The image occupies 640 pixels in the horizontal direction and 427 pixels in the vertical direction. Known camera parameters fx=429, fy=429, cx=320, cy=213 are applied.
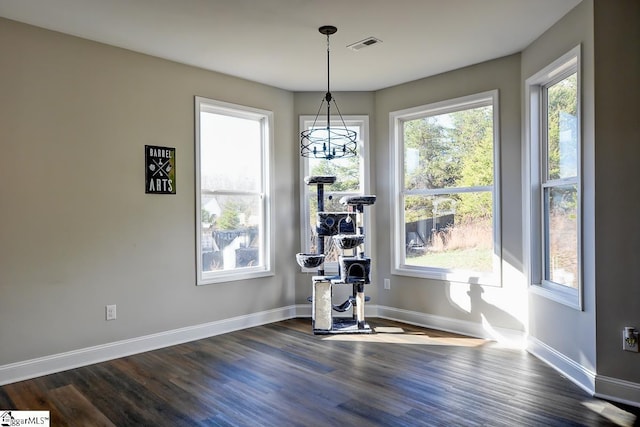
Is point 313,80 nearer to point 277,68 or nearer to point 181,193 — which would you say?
point 277,68

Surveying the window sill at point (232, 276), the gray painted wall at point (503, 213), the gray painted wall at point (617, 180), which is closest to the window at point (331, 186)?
the gray painted wall at point (503, 213)

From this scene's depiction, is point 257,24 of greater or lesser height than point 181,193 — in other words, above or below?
above

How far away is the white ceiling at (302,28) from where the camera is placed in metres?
2.94

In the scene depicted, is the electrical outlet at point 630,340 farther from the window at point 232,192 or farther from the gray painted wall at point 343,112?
the window at point 232,192

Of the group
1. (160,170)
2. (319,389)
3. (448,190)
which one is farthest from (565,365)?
(160,170)

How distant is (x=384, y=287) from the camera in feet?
16.2

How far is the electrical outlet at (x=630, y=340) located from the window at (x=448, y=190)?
1364 millimetres

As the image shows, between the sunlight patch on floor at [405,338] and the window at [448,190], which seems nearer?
the sunlight patch on floor at [405,338]

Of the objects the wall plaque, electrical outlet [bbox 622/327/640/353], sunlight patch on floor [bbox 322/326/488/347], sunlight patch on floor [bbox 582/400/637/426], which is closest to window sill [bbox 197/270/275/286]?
the wall plaque

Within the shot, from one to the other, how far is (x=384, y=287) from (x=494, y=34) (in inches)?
111

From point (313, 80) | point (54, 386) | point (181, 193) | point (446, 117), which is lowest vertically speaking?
point (54, 386)

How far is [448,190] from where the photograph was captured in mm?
4438

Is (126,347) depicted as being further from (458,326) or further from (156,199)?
(458,326)

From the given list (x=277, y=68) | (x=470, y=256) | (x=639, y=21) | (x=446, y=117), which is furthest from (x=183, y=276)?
(x=639, y=21)
